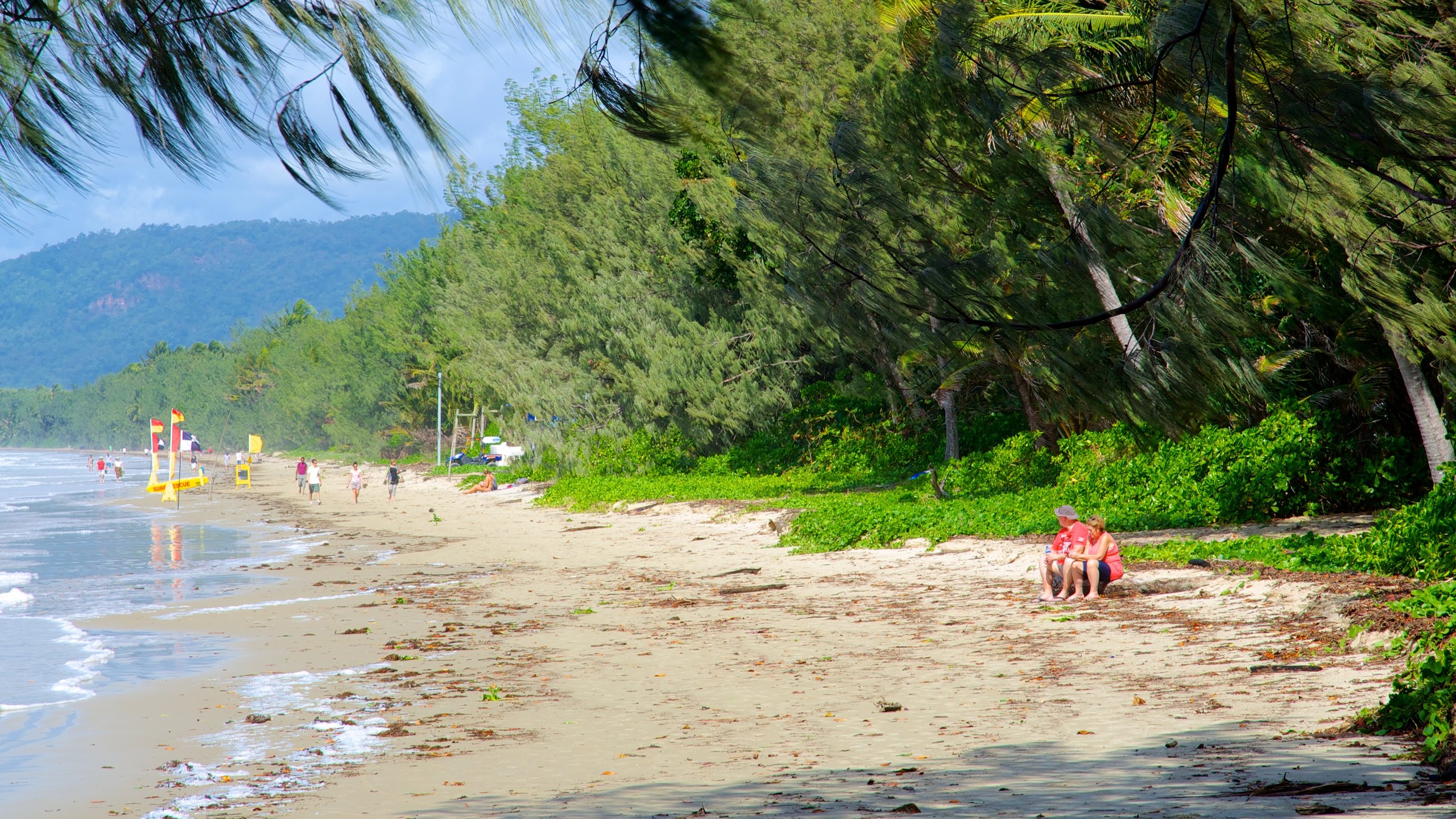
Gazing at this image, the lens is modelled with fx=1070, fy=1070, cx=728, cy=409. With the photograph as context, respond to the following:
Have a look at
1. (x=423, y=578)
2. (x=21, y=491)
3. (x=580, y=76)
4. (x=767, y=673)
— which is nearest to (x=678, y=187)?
(x=423, y=578)

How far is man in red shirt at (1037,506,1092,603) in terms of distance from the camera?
10.3 m

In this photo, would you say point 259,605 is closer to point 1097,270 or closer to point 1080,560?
point 1080,560

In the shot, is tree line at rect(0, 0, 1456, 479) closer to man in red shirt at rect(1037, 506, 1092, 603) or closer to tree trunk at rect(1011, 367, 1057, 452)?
man in red shirt at rect(1037, 506, 1092, 603)

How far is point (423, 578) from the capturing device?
17078 mm

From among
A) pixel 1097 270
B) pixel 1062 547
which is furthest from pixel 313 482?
pixel 1097 270

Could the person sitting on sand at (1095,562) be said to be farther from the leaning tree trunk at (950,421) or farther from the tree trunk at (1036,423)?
the leaning tree trunk at (950,421)

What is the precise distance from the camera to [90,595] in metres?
17.0

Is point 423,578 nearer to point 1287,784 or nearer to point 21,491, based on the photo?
point 1287,784

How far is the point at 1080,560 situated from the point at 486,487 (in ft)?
105

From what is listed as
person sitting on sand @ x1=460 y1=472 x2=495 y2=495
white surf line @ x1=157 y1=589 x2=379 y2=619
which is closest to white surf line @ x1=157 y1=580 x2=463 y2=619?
white surf line @ x1=157 y1=589 x2=379 y2=619

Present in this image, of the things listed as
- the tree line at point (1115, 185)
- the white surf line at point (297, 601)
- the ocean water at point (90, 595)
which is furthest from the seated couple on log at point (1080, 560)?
the white surf line at point (297, 601)

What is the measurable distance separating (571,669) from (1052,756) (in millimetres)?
4822

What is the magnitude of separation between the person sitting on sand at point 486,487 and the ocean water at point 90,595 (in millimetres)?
9965

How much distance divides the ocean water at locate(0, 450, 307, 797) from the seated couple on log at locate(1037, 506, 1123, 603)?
27.8 ft
